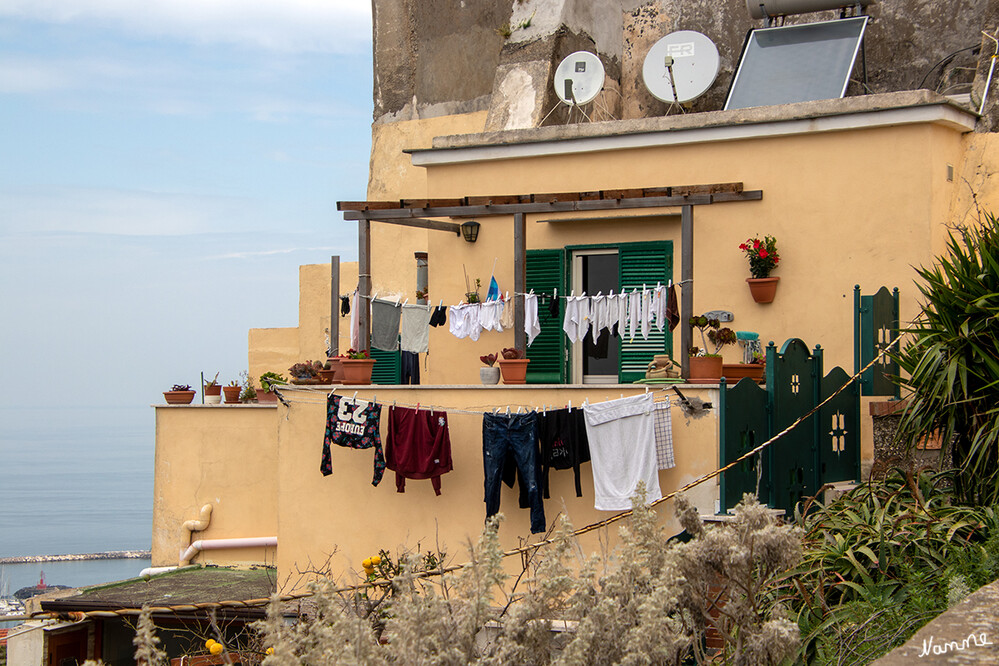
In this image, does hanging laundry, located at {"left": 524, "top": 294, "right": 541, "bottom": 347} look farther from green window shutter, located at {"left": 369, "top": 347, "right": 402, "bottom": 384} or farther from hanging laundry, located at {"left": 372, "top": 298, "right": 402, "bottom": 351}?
green window shutter, located at {"left": 369, "top": 347, "right": 402, "bottom": 384}

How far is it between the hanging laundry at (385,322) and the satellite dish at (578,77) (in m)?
3.93

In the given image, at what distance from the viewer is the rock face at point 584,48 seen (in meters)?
13.7

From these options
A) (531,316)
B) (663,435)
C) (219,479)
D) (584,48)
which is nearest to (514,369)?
(531,316)

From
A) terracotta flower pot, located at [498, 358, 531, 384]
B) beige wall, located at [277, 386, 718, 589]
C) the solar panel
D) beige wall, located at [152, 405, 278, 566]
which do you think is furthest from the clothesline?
the solar panel

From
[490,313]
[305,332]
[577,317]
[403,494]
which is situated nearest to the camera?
[403,494]

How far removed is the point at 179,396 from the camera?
15.4m

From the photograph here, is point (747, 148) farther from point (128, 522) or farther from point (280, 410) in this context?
point (128, 522)

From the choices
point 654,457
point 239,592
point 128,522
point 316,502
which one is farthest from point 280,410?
point 128,522

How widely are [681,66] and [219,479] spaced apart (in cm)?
837

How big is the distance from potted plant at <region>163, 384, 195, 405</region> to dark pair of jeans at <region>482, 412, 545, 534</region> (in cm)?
658

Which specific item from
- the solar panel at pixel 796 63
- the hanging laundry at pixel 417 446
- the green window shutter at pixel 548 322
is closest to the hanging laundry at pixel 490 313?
the green window shutter at pixel 548 322

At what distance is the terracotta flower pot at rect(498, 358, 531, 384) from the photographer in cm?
1102

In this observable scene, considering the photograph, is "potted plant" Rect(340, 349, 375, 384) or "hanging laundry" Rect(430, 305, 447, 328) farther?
"hanging laundry" Rect(430, 305, 447, 328)

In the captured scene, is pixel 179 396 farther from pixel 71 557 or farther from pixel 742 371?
pixel 71 557
